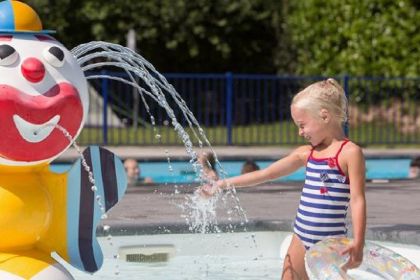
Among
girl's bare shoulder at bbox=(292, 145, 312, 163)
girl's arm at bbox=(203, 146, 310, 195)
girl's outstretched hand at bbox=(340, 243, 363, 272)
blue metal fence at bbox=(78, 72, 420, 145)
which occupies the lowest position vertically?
blue metal fence at bbox=(78, 72, 420, 145)

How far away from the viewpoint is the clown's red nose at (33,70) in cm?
547

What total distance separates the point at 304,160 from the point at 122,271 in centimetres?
248

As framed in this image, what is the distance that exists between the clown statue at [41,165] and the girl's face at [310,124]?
3.46ft

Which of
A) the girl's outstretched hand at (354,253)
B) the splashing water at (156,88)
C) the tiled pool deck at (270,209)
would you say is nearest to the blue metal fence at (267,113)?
the tiled pool deck at (270,209)

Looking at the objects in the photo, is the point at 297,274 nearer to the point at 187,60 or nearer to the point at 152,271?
the point at 152,271

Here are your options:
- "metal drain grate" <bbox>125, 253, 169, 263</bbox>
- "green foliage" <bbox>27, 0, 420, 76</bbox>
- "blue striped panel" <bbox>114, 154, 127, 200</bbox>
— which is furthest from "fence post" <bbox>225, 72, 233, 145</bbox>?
"blue striped panel" <bbox>114, 154, 127, 200</bbox>

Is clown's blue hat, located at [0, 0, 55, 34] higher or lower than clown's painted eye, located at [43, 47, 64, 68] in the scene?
higher

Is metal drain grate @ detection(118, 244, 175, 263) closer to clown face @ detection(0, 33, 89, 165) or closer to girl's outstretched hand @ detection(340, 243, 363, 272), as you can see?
clown face @ detection(0, 33, 89, 165)

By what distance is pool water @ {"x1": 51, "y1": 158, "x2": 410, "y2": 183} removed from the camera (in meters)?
15.4

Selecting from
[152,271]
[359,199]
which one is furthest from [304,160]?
[152,271]

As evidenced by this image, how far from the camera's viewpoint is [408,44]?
22.3 meters

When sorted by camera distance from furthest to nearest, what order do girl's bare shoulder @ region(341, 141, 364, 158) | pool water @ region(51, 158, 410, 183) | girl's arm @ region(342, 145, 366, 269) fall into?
pool water @ region(51, 158, 410, 183) → girl's bare shoulder @ region(341, 141, 364, 158) → girl's arm @ region(342, 145, 366, 269)

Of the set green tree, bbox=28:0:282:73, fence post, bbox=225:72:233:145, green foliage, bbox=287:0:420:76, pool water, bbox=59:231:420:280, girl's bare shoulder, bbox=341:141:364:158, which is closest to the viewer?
girl's bare shoulder, bbox=341:141:364:158

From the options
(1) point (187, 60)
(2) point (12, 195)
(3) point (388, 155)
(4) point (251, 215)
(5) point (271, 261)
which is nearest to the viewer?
(2) point (12, 195)
